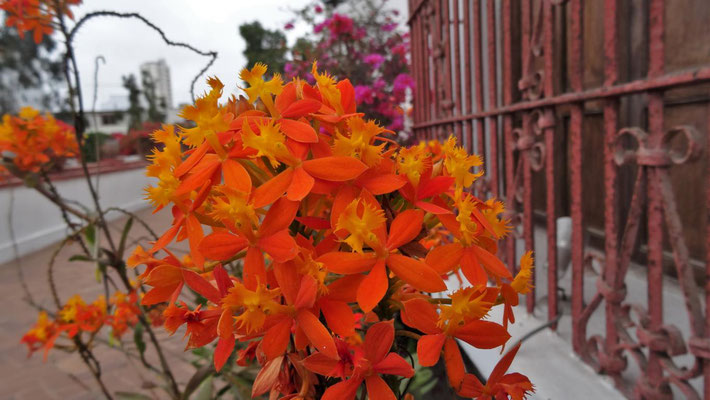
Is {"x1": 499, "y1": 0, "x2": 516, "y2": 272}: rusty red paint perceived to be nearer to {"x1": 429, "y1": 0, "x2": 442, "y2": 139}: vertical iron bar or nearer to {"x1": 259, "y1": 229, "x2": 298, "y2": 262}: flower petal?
{"x1": 429, "y1": 0, "x2": 442, "y2": 139}: vertical iron bar

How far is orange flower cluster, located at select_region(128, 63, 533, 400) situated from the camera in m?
0.34

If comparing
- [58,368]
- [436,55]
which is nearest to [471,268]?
[436,55]

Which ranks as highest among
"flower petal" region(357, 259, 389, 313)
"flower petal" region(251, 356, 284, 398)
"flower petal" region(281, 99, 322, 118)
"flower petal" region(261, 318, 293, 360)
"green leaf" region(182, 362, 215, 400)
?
"flower petal" region(281, 99, 322, 118)

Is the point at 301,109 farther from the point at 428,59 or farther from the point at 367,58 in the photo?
the point at 367,58

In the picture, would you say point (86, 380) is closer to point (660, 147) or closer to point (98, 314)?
point (98, 314)

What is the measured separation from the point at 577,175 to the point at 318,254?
3.22 ft

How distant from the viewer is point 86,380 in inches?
108

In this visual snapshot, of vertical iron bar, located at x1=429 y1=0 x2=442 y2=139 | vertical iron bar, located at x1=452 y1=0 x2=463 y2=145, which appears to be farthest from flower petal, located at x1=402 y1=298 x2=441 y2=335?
vertical iron bar, located at x1=429 y1=0 x2=442 y2=139

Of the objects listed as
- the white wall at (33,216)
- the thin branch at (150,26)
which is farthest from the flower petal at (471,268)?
the white wall at (33,216)

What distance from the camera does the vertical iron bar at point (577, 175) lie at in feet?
3.56

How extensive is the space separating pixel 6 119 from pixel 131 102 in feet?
44.9

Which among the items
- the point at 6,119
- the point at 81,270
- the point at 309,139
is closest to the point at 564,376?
the point at 309,139

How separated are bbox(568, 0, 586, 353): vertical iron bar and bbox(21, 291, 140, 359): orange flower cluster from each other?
1303mm

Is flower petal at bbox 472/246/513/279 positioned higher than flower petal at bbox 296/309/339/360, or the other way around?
flower petal at bbox 472/246/513/279
